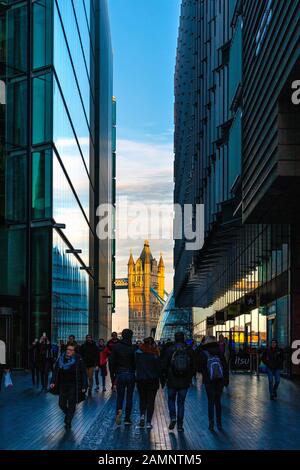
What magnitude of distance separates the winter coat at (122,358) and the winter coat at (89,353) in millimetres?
7434

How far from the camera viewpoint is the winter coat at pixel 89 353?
80.0ft

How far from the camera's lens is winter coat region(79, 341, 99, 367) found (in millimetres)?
24375

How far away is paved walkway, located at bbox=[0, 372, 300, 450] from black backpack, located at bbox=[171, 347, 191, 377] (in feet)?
3.11

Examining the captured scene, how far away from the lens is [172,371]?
15758 millimetres

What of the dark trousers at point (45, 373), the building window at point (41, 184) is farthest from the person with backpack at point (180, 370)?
the building window at point (41, 184)

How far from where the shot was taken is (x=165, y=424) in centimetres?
1691

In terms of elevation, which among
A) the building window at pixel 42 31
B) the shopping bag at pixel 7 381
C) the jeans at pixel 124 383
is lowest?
the shopping bag at pixel 7 381

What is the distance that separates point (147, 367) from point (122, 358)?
0.71m

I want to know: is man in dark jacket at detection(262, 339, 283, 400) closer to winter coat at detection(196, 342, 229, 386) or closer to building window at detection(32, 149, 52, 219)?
winter coat at detection(196, 342, 229, 386)

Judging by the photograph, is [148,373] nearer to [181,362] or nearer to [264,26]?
[181,362]

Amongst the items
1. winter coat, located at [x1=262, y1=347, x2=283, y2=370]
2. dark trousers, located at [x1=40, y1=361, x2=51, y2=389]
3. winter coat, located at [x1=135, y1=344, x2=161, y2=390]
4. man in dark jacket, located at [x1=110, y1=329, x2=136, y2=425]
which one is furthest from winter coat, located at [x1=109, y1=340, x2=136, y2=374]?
dark trousers, located at [x1=40, y1=361, x2=51, y2=389]

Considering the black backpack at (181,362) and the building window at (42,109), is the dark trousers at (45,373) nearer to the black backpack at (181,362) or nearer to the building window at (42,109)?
the black backpack at (181,362)

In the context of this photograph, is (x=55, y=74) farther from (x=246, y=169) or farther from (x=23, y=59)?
(x=246, y=169)
